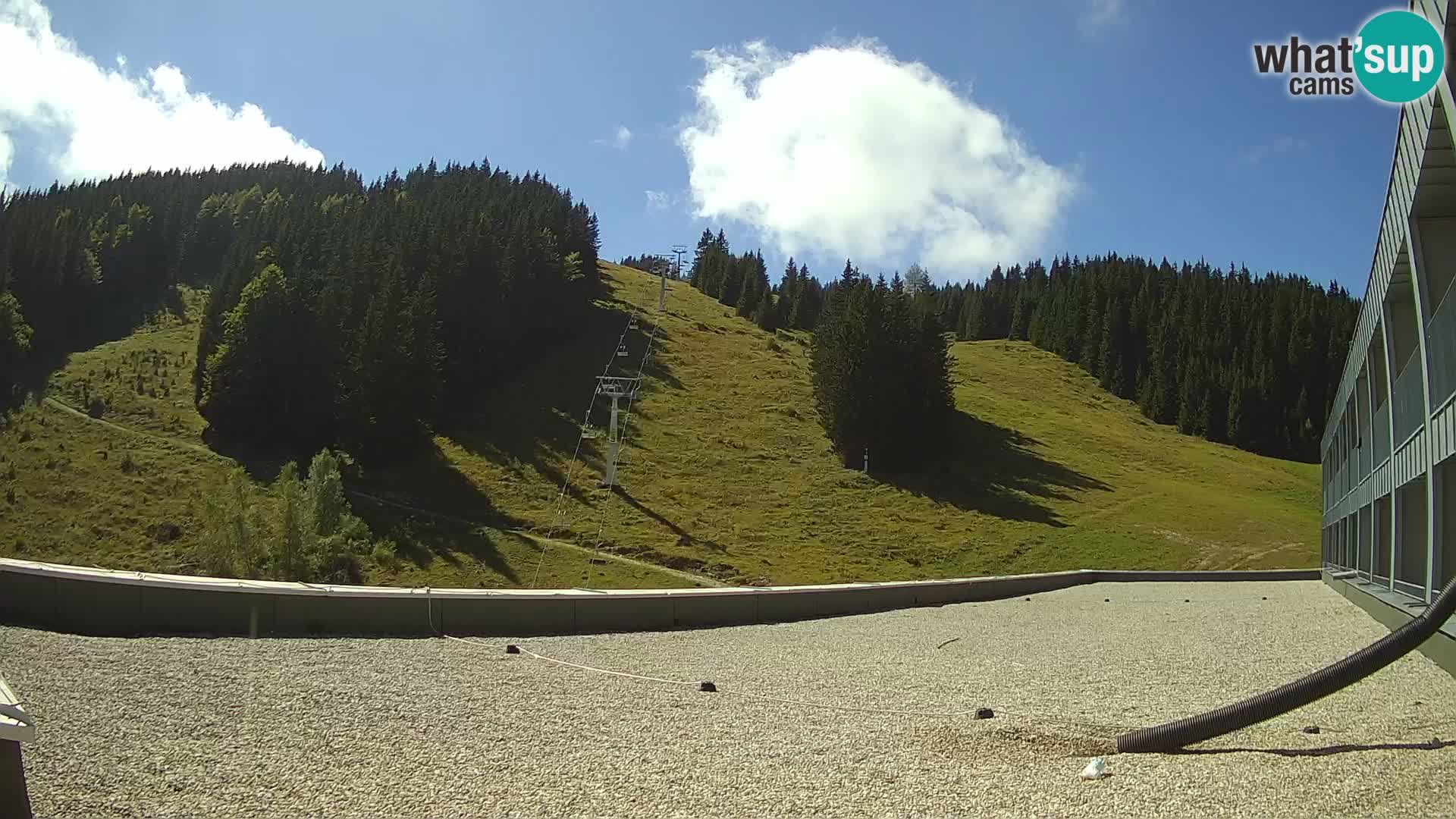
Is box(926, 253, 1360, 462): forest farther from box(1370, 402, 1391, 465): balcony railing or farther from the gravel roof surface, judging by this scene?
the gravel roof surface

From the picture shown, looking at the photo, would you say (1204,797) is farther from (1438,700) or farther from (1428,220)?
(1428,220)

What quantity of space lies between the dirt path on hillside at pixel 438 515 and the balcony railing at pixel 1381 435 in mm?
28082

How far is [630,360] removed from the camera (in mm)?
84875

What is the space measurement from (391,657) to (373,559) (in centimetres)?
3629

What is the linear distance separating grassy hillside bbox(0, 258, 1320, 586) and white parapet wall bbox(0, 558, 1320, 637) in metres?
29.1

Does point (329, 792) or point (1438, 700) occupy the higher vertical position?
point (1438, 700)

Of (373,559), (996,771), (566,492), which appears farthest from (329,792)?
(566,492)

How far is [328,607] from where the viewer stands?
12305 millimetres

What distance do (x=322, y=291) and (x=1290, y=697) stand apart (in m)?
70.9

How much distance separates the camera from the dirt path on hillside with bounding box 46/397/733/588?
47219 millimetres

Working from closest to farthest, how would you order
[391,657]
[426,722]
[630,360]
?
[426,722] < [391,657] < [630,360]

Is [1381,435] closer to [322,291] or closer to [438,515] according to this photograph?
[438,515]

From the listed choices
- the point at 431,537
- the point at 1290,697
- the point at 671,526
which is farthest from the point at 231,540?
the point at 1290,697

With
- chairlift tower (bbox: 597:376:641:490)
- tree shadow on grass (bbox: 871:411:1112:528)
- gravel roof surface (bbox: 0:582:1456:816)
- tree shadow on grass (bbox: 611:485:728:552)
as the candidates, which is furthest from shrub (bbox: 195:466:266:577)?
tree shadow on grass (bbox: 871:411:1112:528)
